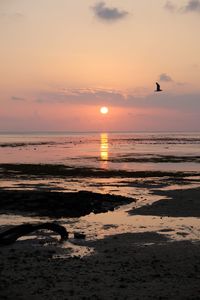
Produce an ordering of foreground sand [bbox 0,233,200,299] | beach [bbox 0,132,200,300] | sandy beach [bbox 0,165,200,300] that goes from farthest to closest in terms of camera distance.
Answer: beach [bbox 0,132,200,300] < sandy beach [bbox 0,165,200,300] < foreground sand [bbox 0,233,200,299]

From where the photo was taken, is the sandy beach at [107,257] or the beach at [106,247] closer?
the sandy beach at [107,257]

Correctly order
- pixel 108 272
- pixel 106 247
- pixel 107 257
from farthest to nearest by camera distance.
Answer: pixel 106 247, pixel 107 257, pixel 108 272

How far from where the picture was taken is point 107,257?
1396 cm

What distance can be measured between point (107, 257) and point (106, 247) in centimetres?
127

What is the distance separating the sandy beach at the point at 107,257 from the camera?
1095 centimetres

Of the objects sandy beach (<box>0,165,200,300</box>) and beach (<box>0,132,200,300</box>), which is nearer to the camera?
sandy beach (<box>0,165,200,300</box>)

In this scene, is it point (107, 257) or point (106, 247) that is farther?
point (106, 247)

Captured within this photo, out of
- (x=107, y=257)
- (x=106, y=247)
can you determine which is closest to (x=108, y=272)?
(x=107, y=257)

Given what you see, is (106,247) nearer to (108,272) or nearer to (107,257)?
(107,257)

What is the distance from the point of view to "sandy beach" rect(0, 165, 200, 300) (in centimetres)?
1095

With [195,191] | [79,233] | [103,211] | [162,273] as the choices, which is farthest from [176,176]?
[162,273]

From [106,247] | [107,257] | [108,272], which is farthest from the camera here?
[106,247]

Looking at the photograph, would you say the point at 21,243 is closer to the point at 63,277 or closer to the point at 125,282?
the point at 63,277

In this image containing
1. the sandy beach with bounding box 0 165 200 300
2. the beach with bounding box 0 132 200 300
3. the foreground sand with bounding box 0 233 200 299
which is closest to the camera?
the foreground sand with bounding box 0 233 200 299
